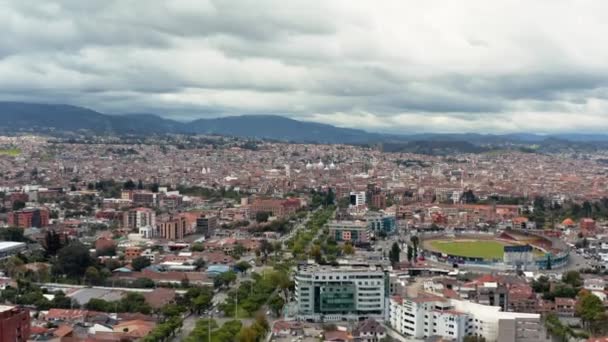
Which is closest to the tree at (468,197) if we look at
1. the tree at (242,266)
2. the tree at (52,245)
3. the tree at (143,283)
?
the tree at (242,266)

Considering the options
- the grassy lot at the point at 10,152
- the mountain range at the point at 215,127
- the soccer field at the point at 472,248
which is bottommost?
the soccer field at the point at 472,248

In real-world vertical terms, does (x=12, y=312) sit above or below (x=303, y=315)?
above

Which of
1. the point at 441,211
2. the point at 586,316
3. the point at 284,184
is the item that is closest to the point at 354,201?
the point at 441,211

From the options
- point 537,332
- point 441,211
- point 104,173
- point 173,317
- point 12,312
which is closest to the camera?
point 12,312

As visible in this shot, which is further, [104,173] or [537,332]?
[104,173]

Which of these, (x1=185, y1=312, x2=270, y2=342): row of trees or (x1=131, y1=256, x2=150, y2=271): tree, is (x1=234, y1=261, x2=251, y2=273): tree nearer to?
(x1=131, y1=256, x2=150, y2=271): tree

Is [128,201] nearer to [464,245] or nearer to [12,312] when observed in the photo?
[464,245]

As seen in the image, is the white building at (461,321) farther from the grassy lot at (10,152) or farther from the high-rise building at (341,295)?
the grassy lot at (10,152)
